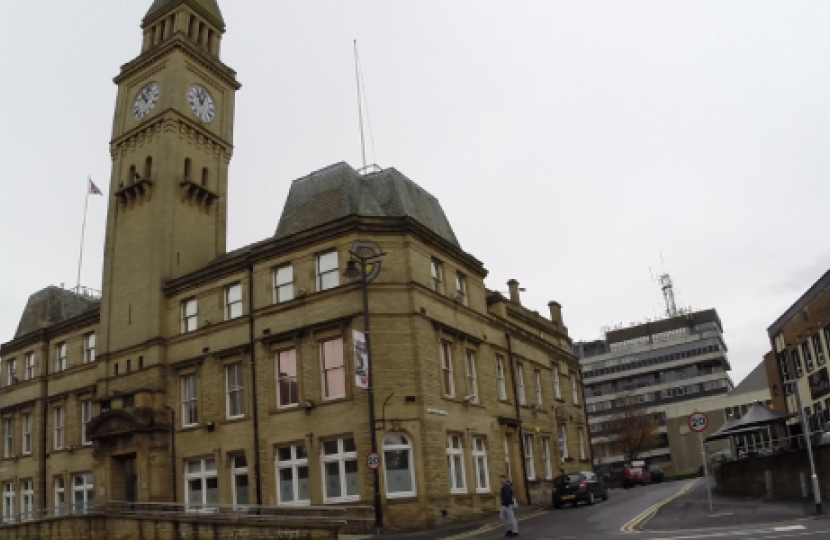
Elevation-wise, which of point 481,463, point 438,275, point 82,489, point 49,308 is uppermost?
point 49,308

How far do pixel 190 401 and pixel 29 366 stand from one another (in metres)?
17.1

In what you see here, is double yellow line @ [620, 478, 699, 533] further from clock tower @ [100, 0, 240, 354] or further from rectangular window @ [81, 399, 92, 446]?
rectangular window @ [81, 399, 92, 446]

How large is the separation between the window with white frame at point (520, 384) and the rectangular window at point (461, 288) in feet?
21.6

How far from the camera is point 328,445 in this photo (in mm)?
29984

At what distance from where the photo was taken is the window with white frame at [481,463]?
107 feet

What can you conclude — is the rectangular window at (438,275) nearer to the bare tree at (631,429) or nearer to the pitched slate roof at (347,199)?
the pitched slate roof at (347,199)

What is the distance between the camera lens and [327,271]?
31.8 metres

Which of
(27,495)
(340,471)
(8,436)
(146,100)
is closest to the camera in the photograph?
(340,471)

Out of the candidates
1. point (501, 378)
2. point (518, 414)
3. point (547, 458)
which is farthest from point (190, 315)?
point (547, 458)

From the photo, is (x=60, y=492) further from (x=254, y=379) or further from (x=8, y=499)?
(x=254, y=379)

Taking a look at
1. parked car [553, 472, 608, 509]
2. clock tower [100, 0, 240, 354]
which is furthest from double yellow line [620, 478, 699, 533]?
clock tower [100, 0, 240, 354]

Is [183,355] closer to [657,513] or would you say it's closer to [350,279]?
[350,279]

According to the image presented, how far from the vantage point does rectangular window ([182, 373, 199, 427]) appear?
34.6 metres

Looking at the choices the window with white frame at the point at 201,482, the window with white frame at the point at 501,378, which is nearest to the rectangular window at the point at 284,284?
the window with white frame at the point at 201,482
